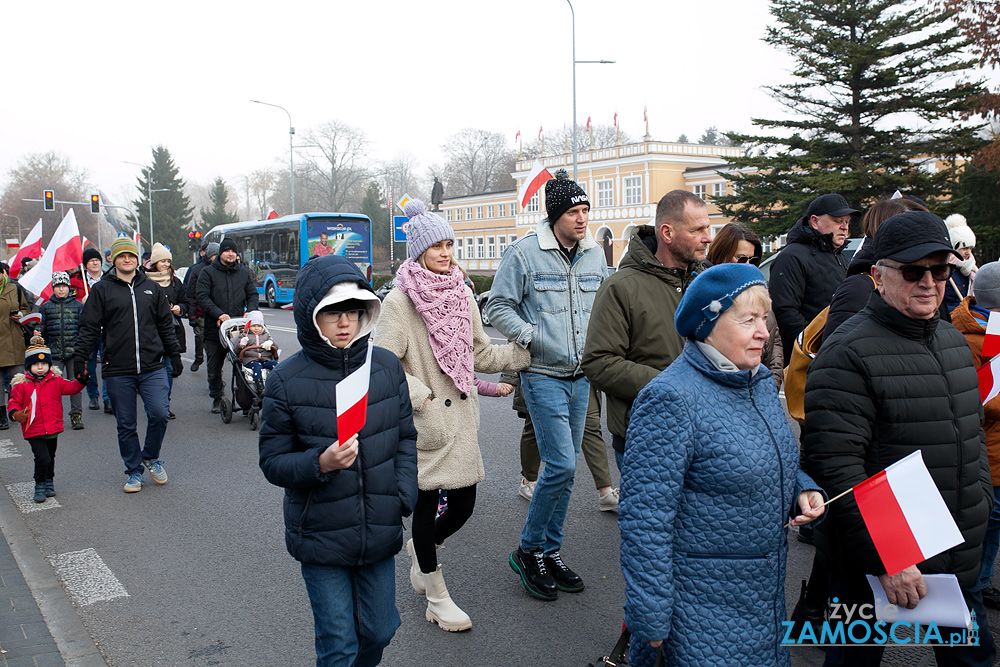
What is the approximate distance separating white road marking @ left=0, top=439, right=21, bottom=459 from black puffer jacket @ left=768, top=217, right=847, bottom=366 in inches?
300

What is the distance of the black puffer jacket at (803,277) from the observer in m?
5.60

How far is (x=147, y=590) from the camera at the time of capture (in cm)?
479

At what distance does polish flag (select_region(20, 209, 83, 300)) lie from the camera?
9481mm

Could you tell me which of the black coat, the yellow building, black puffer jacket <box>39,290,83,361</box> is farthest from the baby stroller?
the yellow building

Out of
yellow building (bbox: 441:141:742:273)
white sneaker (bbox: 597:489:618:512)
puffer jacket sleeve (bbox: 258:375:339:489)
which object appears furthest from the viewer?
yellow building (bbox: 441:141:742:273)

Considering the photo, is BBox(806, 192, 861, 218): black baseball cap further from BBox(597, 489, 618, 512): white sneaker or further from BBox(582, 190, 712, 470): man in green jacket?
BBox(597, 489, 618, 512): white sneaker

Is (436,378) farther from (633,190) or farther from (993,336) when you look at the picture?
(633,190)

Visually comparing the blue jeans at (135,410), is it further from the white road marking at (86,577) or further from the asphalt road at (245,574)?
the white road marking at (86,577)

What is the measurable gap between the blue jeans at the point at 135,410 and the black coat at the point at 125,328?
9 centimetres

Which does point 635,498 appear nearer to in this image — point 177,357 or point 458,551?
point 458,551

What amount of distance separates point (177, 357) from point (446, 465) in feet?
14.8

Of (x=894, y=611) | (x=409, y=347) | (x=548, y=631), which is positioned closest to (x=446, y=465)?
(x=409, y=347)

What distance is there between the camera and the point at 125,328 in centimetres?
698

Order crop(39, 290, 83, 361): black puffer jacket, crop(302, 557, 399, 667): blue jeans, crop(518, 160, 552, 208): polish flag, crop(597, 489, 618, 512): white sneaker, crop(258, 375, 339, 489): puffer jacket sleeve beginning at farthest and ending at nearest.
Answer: crop(518, 160, 552, 208): polish flag, crop(39, 290, 83, 361): black puffer jacket, crop(597, 489, 618, 512): white sneaker, crop(302, 557, 399, 667): blue jeans, crop(258, 375, 339, 489): puffer jacket sleeve
